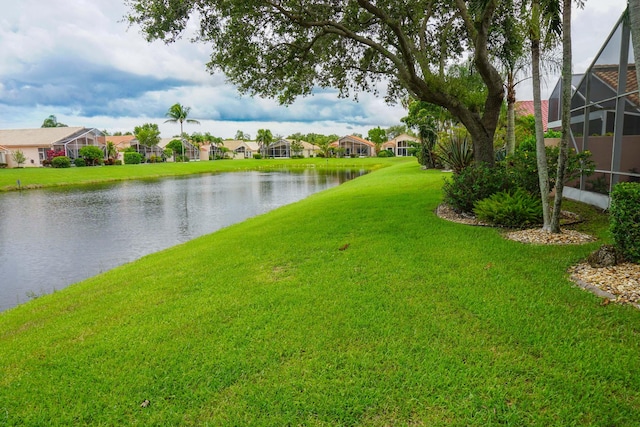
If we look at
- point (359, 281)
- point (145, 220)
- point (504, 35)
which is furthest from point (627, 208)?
point (145, 220)

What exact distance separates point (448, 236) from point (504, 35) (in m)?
7.29

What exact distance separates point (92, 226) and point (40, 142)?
48803 mm

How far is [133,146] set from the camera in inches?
2923

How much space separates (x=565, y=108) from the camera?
20.7 ft

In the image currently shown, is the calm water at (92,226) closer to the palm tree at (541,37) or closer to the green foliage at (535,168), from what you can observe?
the green foliage at (535,168)

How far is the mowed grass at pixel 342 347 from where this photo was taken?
10.3 feet

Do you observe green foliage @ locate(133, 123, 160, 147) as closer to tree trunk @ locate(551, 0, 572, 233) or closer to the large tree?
the large tree

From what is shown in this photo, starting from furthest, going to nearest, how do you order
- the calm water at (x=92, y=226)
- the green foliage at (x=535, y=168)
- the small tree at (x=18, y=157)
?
1. the small tree at (x=18, y=157)
2. the calm water at (x=92, y=226)
3. the green foliage at (x=535, y=168)

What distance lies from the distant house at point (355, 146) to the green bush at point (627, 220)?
85.5m

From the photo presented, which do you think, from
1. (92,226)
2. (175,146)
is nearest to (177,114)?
(175,146)

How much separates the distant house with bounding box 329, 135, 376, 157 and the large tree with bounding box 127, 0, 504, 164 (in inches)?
3006

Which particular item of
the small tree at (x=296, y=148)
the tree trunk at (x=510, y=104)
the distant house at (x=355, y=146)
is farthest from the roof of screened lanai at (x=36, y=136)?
the tree trunk at (x=510, y=104)

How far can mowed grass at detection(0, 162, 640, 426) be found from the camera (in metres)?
3.15

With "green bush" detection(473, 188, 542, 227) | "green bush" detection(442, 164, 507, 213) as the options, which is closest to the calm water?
"green bush" detection(442, 164, 507, 213)
